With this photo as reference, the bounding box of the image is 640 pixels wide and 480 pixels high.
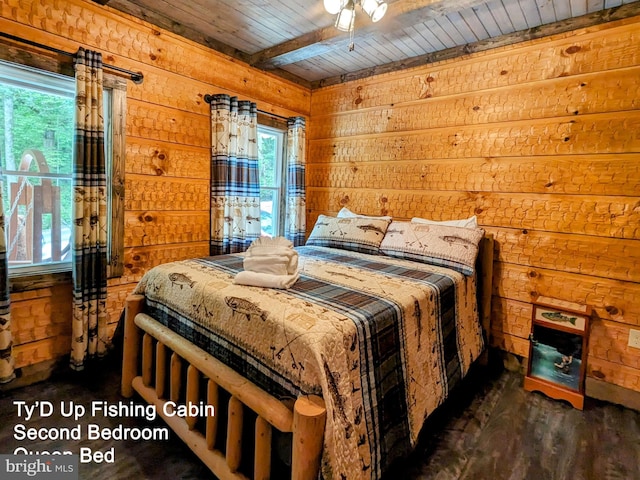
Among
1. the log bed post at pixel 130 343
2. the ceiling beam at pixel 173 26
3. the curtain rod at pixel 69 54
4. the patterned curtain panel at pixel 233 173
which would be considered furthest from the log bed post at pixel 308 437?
the ceiling beam at pixel 173 26

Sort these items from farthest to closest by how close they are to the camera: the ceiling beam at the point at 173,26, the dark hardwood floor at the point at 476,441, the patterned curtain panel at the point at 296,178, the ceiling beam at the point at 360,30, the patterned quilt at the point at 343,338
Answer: the patterned curtain panel at the point at 296,178 → the ceiling beam at the point at 173,26 → the ceiling beam at the point at 360,30 → the dark hardwood floor at the point at 476,441 → the patterned quilt at the point at 343,338

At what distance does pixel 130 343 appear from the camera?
6.02ft

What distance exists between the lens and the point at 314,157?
3.62 m

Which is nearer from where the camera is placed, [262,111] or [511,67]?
[511,67]

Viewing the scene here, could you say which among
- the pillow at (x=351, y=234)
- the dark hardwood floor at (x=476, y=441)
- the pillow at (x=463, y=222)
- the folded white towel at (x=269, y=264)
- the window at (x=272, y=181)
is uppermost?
the window at (x=272, y=181)

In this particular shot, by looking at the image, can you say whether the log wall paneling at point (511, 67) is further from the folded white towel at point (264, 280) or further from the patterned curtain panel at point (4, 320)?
the patterned curtain panel at point (4, 320)

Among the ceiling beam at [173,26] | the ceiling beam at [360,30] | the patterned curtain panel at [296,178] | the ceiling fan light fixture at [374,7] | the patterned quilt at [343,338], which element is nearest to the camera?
the patterned quilt at [343,338]

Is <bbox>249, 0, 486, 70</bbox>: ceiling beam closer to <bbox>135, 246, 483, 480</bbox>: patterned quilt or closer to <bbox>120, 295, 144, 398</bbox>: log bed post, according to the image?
<bbox>135, 246, 483, 480</bbox>: patterned quilt

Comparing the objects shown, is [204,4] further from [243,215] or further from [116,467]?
[116,467]

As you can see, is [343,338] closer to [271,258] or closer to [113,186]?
[271,258]

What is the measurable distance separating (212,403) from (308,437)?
53 cm

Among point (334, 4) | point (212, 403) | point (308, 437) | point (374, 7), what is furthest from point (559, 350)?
point (334, 4)

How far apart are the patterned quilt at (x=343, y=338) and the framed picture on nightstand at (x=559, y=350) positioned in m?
0.49

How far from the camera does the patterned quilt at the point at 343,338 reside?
1137 millimetres
